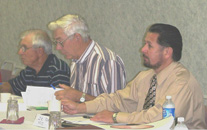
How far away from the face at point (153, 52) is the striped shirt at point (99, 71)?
20.5 inches

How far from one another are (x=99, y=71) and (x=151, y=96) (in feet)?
2.28

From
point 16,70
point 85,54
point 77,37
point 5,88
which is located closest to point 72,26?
point 77,37

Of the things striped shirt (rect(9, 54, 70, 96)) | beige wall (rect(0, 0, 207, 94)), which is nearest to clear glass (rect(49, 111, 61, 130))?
striped shirt (rect(9, 54, 70, 96))

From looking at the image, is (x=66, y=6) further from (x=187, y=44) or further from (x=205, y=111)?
(x=205, y=111)

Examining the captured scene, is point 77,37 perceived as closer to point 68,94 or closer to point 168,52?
point 68,94

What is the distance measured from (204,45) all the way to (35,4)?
148 inches

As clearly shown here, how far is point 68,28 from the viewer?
3.44m

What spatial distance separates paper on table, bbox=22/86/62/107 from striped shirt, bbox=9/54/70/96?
2.37ft

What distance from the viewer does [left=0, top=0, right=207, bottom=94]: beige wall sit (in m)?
3.56

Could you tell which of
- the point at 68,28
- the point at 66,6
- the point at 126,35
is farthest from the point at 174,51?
the point at 66,6

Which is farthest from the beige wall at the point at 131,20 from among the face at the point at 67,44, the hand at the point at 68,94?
the hand at the point at 68,94

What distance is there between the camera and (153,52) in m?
2.66

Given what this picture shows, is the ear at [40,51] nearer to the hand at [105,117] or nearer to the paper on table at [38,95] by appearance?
the paper on table at [38,95]

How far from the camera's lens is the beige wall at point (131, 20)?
11.7ft
